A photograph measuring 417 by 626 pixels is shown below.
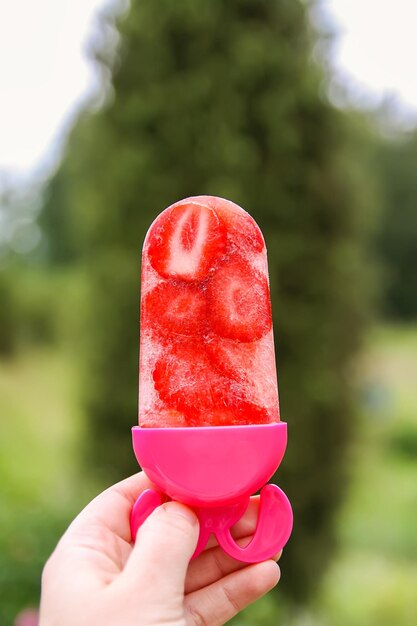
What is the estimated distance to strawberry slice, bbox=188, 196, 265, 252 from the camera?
1.55 meters

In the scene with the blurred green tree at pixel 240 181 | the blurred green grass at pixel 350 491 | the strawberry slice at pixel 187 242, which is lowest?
the blurred green grass at pixel 350 491

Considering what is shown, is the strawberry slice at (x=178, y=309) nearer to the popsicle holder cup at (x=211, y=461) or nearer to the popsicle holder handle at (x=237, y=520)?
the popsicle holder cup at (x=211, y=461)

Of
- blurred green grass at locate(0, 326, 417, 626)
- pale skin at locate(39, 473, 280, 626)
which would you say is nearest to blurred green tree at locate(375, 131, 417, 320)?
blurred green grass at locate(0, 326, 417, 626)

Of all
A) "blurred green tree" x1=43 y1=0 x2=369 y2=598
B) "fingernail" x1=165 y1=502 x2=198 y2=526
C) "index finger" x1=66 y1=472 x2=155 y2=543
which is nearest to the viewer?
"fingernail" x1=165 y1=502 x2=198 y2=526

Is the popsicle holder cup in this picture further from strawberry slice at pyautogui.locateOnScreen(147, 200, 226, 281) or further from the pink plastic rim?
strawberry slice at pyautogui.locateOnScreen(147, 200, 226, 281)

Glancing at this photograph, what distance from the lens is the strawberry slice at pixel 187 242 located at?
1529mm

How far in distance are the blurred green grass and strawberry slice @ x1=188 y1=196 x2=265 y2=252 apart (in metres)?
2.62

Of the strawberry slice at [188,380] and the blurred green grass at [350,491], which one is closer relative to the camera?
the strawberry slice at [188,380]

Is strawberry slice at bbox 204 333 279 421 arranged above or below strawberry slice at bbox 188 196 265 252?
below

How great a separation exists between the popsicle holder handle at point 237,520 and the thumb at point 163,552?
0.29 ft

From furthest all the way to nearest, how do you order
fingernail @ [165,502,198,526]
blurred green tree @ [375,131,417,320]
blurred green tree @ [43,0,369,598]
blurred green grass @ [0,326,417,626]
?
blurred green tree @ [375,131,417,320]
blurred green tree @ [43,0,369,598]
blurred green grass @ [0,326,417,626]
fingernail @ [165,502,198,526]

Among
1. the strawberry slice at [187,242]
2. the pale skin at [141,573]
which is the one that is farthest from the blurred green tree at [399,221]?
the strawberry slice at [187,242]

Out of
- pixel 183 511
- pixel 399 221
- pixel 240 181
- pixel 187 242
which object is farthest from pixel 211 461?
pixel 399 221

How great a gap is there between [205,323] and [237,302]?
0.25ft
